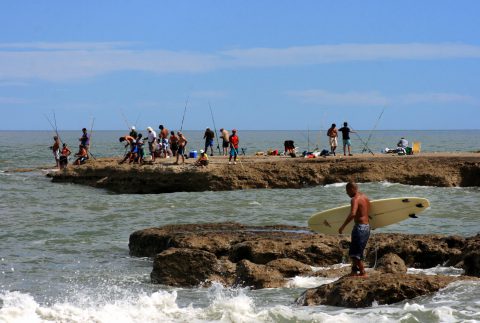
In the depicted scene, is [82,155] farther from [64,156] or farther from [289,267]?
[289,267]

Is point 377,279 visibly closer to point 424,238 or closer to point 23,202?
point 424,238

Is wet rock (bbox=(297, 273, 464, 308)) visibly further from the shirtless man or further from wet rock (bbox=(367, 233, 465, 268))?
wet rock (bbox=(367, 233, 465, 268))

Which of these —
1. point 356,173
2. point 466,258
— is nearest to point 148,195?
point 356,173

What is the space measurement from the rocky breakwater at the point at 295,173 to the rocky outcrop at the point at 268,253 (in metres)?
12.3

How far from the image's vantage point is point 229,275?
43.1 feet

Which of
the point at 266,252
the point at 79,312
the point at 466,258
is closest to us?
the point at 79,312

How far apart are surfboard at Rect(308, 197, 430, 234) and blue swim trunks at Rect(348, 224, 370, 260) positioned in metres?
1.12

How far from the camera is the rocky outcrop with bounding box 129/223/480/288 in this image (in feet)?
42.5

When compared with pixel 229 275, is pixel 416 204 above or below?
above

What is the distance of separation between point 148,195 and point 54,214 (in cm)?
522

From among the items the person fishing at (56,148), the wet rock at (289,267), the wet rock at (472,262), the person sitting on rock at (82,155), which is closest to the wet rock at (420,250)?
the wet rock at (472,262)

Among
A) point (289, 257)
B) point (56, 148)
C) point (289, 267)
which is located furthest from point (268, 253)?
point (56, 148)

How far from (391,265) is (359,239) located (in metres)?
1.01

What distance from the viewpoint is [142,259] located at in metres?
15.8
